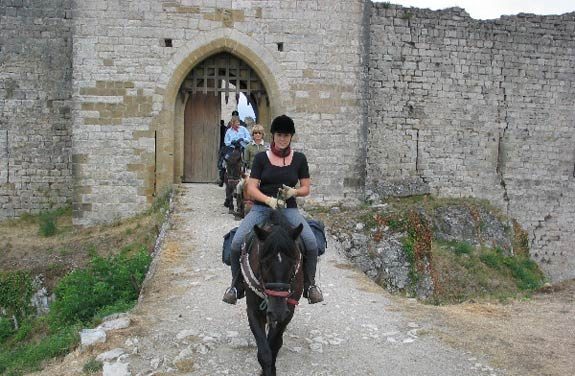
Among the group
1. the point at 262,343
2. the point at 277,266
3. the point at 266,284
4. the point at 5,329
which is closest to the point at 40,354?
the point at 262,343

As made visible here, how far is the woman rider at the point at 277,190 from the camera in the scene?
490 cm

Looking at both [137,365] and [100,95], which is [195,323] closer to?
[137,365]

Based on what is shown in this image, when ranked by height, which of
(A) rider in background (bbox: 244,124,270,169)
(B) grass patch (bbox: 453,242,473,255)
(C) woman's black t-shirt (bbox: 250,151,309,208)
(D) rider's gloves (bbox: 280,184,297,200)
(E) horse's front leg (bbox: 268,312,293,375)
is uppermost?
(A) rider in background (bbox: 244,124,270,169)

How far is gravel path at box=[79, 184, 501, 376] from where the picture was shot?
489 centimetres

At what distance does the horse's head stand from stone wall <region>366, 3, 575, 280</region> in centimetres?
984

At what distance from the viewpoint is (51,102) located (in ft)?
42.4

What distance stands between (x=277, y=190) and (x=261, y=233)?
34.0 inches

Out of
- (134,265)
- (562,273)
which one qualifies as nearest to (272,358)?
(134,265)

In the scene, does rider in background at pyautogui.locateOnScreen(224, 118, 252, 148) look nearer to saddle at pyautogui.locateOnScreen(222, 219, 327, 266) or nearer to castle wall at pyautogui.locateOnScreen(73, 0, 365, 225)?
castle wall at pyautogui.locateOnScreen(73, 0, 365, 225)

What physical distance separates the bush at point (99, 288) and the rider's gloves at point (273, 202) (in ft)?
11.0

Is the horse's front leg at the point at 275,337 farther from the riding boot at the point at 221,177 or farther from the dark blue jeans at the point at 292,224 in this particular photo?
the riding boot at the point at 221,177

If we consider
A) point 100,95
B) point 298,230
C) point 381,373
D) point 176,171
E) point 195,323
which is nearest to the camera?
point 298,230

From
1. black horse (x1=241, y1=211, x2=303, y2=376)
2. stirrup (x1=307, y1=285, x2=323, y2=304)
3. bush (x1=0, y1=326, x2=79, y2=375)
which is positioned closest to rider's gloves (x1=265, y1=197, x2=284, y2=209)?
black horse (x1=241, y1=211, x2=303, y2=376)

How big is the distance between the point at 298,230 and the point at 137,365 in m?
1.82
